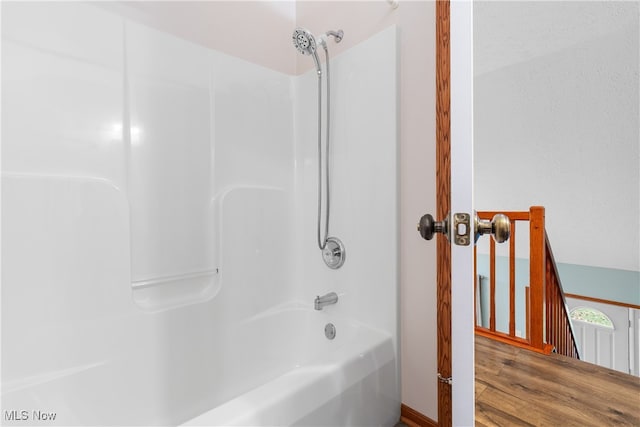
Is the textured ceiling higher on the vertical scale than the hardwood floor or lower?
higher

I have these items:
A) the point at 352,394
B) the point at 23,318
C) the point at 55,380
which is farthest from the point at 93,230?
the point at 352,394

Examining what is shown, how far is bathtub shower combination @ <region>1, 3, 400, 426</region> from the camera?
919 millimetres

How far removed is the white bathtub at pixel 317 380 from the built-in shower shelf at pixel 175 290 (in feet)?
0.85

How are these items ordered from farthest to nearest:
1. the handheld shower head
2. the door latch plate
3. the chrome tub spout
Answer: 1. the chrome tub spout
2. the handheld shower head
3. the door latch plate

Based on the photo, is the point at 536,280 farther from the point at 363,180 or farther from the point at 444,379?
the point at 363,180

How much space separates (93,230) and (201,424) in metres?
0.79

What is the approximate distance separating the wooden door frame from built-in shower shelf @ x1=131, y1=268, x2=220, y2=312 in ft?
3.15

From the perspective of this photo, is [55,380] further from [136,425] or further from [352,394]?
[352,394]

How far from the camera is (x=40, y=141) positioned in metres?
0.95

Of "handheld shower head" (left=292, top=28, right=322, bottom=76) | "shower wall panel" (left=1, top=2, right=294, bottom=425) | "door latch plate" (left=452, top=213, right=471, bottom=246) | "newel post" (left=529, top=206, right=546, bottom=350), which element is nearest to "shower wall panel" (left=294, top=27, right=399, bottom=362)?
"handheld shower head" (left=292, top=28, right=322, bottom=76)

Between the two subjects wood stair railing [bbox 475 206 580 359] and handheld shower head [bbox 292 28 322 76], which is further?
handheld shower head [bbox 292 28 322 76]

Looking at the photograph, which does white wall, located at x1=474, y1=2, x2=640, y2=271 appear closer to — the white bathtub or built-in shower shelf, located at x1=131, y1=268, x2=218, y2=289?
the white bathtub

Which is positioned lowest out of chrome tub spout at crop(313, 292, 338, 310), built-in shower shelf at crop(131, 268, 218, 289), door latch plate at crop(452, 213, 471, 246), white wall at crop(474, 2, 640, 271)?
chrome tub spout at crop(313, 292, 338, 310)

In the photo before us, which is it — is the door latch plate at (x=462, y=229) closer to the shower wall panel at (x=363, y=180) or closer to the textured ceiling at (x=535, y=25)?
the textured ceiling at (x=535, y=25)
